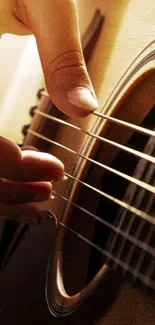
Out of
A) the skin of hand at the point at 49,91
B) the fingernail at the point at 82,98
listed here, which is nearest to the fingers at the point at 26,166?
the skin of hand at the point at 49,91

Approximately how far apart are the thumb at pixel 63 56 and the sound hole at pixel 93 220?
88 millimetres

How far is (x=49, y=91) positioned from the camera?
24.9 inches

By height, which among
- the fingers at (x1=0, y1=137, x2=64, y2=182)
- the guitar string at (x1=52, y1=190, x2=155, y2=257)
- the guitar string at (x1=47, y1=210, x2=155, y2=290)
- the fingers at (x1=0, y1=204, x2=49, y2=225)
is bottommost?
the fingers at (x1=0, y1=204, x2=49, y2=225)

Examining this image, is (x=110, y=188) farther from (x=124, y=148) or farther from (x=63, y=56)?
(x=63, y=56)

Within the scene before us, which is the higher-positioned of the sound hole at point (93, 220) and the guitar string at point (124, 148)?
the guitar string at point (124, 148)

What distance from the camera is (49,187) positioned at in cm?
69

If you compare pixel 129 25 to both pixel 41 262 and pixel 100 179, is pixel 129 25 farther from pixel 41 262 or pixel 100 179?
pixel 41 262

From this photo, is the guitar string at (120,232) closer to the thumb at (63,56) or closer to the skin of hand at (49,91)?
the skin of hand at (49,91)

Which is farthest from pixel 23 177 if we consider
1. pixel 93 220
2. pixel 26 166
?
pixel 93 220

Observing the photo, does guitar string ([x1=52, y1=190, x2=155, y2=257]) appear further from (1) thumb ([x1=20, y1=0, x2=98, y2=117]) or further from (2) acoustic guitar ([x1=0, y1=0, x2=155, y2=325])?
(1) thumb ([x1=20, y1=0, x2=98, y2=117])

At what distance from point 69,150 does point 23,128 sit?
215 mm

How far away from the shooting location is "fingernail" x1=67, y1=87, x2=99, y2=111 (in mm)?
578

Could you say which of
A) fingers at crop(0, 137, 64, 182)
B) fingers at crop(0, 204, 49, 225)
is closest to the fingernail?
fingers at crop(0, 137, 64, 182)

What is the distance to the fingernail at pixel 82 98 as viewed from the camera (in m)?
0.58
